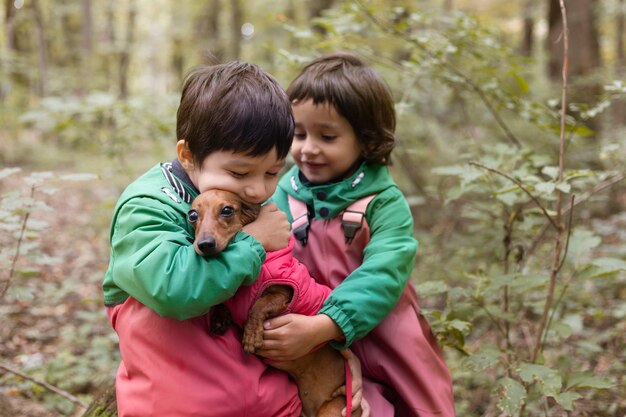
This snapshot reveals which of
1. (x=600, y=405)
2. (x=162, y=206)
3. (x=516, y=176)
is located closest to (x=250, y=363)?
(x=162, y=206)

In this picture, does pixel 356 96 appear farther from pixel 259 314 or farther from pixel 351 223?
pixel 259 314

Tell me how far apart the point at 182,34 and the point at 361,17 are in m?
19.1

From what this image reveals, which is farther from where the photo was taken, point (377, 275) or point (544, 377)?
point (544, 377)

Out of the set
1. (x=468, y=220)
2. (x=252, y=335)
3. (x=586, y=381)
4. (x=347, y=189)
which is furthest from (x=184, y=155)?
(x=468, y=220)

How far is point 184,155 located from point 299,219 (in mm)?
747

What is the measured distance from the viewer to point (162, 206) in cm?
174

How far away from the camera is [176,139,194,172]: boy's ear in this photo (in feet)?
6.12

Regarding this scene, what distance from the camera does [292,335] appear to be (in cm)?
185

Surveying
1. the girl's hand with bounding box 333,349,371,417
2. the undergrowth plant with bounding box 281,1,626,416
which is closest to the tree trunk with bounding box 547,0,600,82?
the undergrowth plant with bounding box 281,1,626,416

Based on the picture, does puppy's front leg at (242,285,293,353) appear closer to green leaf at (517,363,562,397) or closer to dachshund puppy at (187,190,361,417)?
dachshund puppy at (187,190,361,417)

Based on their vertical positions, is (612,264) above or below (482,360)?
above

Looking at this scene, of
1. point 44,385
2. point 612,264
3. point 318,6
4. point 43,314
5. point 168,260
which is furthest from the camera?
point 318,6

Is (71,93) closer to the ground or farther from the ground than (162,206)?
closer to the ground

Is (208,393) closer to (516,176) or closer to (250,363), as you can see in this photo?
(250,363)
